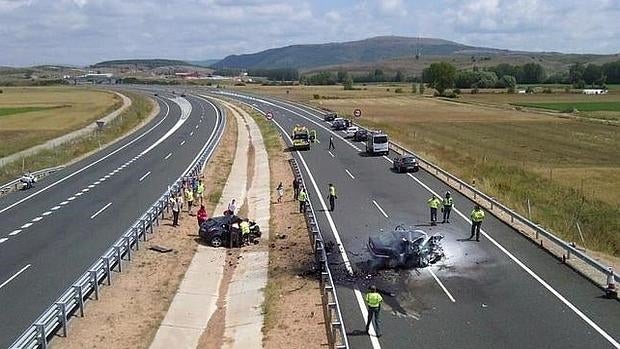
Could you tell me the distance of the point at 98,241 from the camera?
1142 inches

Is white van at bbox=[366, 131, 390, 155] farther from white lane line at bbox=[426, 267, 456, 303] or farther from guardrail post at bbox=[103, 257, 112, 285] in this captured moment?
guardrail post at bbox=[103, 257, 112, 285]

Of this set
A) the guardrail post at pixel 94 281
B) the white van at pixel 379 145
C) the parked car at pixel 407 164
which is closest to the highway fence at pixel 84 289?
the guardrail post at pixel 94 281

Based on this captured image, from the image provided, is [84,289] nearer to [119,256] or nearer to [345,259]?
[119,256]

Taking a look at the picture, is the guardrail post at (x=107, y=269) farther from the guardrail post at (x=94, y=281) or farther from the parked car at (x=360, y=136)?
the parked car at (x=360, y=136)

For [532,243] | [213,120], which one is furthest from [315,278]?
[213,120]

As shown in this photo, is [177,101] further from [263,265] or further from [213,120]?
→ [263,265]

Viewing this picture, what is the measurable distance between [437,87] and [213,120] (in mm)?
95596

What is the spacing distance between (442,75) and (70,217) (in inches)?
6238

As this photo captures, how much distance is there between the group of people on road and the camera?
33.9 metres

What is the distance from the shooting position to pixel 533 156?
63812 millimetres

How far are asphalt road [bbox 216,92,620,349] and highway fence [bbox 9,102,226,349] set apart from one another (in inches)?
279

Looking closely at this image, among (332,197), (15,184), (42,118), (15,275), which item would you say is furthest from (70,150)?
(15,275)

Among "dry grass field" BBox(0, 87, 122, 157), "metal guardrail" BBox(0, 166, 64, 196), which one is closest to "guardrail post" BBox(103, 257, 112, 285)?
"metal guardrail" BBox(0, 166, 64, 196)

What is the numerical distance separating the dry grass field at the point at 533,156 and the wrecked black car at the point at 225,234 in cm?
1326
